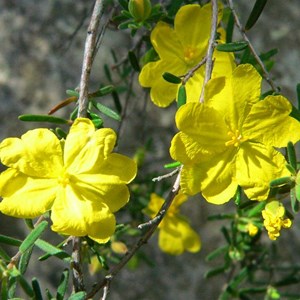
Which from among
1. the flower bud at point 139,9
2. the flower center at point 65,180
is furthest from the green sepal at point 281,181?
→ the flower bud at point 139,9

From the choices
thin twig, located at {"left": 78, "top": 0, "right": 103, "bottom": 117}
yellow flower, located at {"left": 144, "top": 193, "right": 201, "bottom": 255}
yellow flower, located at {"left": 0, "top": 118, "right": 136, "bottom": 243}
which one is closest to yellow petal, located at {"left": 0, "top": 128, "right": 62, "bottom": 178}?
yellow flower, located at {"left": 0, "top": 118, "right": 136, "bottom": 243}

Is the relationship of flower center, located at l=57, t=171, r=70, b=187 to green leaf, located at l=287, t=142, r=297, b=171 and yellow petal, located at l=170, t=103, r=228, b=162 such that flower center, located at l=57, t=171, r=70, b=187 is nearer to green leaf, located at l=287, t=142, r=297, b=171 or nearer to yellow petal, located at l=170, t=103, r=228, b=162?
yellow petal, located at l=170, t=103, r=228, b=162

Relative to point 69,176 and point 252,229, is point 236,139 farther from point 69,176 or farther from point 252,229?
point 252,229

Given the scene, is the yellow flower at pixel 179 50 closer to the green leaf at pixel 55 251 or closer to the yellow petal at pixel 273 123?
the yellow petal at pixel 273 123

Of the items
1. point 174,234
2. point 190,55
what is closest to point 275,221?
point 190,55

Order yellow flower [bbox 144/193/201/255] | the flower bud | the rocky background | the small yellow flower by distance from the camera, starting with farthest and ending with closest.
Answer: the rocky background → yellow flower [bbox 144/193/201/255] → the small yellow flower → the flower bud
